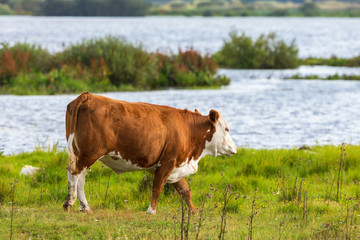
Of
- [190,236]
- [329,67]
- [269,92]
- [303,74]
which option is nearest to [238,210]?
[190,236]

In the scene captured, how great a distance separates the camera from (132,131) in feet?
27.0

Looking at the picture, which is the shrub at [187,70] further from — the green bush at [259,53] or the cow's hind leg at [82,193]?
the cow's hind leg at [82,193]

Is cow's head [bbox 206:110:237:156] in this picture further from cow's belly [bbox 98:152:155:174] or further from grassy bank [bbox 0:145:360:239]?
cow's belly [bbox 98:152:155:174]

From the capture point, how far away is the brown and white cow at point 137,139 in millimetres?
7996

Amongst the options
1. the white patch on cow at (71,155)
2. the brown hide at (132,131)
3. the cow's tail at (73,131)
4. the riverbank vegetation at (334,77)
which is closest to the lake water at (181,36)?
the riverbank vegetation at (334,77)

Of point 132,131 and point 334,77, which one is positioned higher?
point 132,131

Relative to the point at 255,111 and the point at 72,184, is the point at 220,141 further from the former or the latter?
the point at 255,111

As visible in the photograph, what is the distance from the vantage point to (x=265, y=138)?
1839cm

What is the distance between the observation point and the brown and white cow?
26.2 feet

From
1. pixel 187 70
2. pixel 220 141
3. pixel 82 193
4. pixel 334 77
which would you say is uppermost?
pixel 220 141

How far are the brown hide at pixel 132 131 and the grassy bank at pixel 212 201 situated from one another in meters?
0.81

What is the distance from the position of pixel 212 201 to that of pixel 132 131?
3.02 meters

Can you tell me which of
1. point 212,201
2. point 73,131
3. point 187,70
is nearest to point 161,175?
point 73,131

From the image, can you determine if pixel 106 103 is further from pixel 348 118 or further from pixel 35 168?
pixel 348 118
